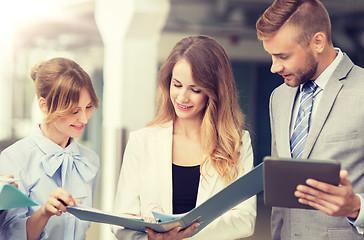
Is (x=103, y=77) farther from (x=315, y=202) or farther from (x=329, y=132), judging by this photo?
(x=315, y=202)

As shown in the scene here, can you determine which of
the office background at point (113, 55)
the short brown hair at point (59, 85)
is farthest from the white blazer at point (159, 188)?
the office background at point (113, 55)

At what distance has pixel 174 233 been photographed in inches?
65.7

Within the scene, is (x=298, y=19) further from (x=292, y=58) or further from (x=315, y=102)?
(x=315, y=102)

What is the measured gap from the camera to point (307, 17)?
193 cm

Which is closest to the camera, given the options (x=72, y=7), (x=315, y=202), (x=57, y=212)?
(x=315, y=202)

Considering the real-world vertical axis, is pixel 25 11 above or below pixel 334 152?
above

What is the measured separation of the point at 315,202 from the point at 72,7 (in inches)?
128

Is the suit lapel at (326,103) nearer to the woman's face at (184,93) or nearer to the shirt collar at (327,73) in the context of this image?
the shirt collar at (327,73)

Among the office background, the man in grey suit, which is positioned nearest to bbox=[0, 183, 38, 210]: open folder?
the man in grey suit

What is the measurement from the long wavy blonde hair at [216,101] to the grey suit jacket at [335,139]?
0.17m

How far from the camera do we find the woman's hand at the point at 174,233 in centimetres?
166

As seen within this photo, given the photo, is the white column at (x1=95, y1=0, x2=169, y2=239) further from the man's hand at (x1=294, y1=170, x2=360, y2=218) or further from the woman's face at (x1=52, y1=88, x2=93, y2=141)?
the man's hand at (x1=294, y1=170, x2=360, y2=218)

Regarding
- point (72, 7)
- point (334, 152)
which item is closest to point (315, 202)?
point (334, 152)

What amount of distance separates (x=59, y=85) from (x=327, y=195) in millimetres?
991
